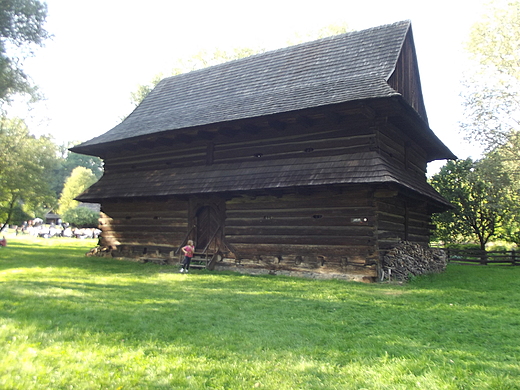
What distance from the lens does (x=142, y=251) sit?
16469 mm

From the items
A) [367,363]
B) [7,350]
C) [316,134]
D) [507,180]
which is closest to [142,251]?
[316,134]

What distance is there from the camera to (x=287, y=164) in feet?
42.8

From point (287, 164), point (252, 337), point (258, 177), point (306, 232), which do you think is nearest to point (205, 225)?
point (258, 177)

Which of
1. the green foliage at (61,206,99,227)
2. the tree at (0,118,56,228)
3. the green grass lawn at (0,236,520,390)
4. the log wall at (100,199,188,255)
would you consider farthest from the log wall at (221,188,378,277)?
the green foliage at (61,206,99,227)

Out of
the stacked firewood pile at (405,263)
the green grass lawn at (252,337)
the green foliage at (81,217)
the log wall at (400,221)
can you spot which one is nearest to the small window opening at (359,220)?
the log wall at (400,221)

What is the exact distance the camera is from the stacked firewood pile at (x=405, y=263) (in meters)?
11.7

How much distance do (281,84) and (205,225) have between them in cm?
571

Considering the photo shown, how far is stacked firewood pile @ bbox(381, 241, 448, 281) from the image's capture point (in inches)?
462

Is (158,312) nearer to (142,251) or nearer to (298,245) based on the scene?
(298,245)

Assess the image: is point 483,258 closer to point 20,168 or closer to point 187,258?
point 187,258

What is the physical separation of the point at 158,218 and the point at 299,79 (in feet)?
24.2

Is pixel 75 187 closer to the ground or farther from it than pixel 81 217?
farther from it

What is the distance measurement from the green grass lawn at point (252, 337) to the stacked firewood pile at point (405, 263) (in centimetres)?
195

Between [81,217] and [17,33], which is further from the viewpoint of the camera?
[81,217]
